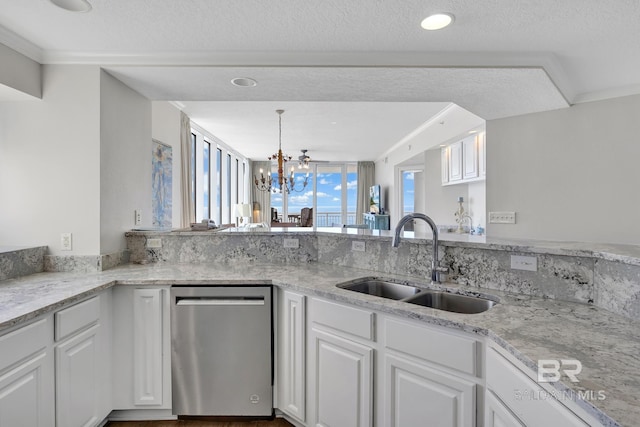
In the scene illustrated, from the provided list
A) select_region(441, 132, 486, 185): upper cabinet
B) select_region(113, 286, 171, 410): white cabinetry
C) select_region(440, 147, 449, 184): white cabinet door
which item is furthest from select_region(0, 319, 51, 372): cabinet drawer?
select_region(440, 147, 449, 184): white cabinet door

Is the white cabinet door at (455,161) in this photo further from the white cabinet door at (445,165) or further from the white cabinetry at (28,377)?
the white cabinetry at (28,377)

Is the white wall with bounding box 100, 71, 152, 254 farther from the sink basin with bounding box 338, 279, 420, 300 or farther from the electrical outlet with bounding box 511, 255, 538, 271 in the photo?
the electrical outlet with bounding box 511, 255, 538, 271

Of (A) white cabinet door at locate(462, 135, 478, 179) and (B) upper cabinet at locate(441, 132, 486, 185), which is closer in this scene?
(B) upper cabinet at locate(441, 132, 486, 185)

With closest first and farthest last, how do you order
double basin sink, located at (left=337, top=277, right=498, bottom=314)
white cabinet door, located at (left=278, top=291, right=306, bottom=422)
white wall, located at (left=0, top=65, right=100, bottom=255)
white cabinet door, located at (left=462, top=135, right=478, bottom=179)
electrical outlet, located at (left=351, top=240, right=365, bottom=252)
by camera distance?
double basin sink, located at (left=337, top=277, right=498, bottom=314)
white cabinet door, located at (left=278, top=291, right=306, bottom=422)
white wall, located at (left=0, top=65, right=100, bottom=255)
electrical outlet, located at (left=351, top=240, right=365, bottom=252)
white cabinet door, located at (left=462, top=135, right=478, bottom=179)

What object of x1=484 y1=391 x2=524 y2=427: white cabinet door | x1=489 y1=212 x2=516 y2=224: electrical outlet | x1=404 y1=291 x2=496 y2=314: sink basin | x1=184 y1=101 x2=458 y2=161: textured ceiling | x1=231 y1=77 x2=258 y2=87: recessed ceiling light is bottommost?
x1=484 y1=391 x2=524 y2=427: white cabinet door

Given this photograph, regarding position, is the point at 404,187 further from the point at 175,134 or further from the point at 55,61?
the point at 55,61

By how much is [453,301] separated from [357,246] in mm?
772

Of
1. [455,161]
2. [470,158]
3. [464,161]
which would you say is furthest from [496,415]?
[455,161]

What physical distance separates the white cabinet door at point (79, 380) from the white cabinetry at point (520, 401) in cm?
192

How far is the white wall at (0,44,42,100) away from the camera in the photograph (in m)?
1.95

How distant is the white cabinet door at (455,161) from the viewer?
16.2ft

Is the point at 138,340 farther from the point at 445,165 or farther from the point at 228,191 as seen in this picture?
the point at 228,191

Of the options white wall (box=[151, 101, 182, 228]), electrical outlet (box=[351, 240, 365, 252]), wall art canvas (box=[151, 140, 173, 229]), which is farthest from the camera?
white wall (box=[151, 101, 182, 228])

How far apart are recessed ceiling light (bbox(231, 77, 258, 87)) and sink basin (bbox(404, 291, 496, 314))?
185cm
